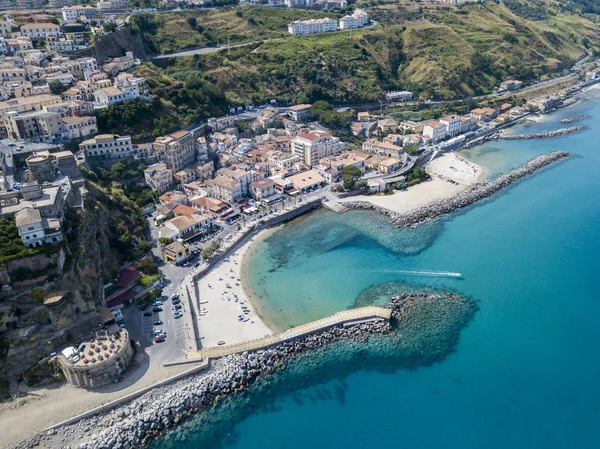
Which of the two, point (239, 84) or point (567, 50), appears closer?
point (239, 84)

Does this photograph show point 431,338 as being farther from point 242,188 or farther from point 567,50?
point 567,50

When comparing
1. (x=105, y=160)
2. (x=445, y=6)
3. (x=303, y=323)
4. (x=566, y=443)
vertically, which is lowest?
(x=566, y=443)

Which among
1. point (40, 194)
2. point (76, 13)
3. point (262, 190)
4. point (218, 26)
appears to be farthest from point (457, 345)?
point (218, 26)

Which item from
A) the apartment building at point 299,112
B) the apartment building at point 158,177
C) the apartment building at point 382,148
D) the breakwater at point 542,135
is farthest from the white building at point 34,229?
the breakwater at point 542,135

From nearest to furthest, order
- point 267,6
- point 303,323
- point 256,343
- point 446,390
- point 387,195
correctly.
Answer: point 446,390 < point 256,343 < point 303,323 < point 387,195 < point 267,6

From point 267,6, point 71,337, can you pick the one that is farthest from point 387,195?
point 267,6

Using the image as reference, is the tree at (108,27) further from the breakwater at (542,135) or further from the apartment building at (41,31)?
the breakwater at (542,135)

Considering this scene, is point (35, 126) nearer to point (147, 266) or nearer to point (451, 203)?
point (147, 266)

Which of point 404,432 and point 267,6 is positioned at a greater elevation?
point 267,6
